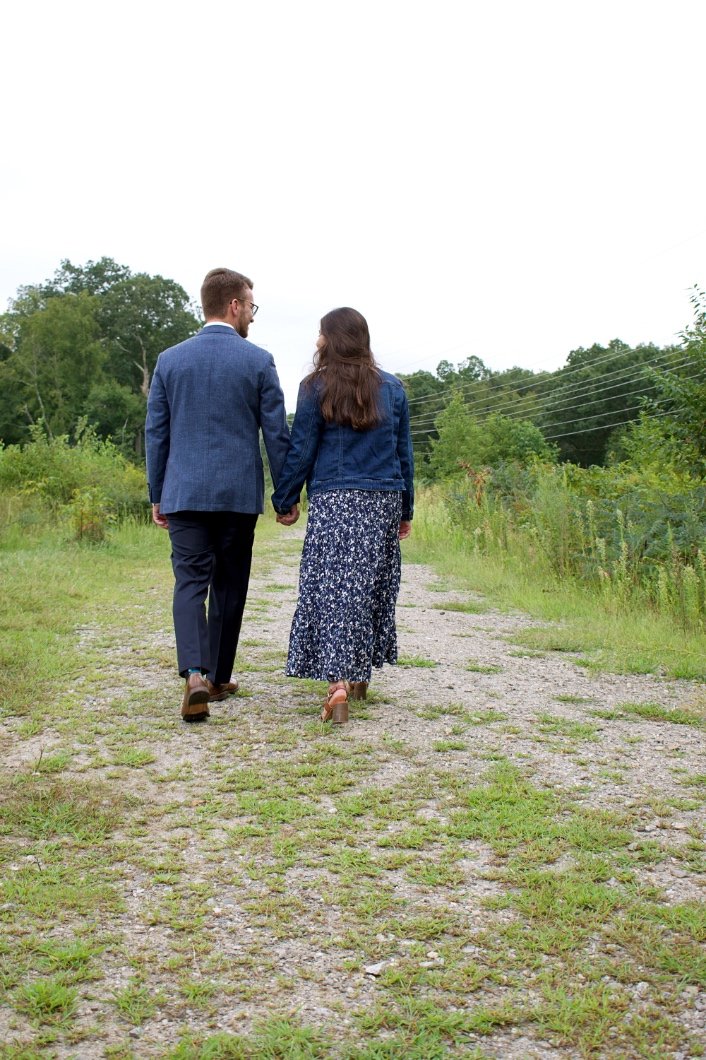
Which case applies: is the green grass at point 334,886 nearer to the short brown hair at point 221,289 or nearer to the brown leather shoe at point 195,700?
the brown leather shoe at point 195,700

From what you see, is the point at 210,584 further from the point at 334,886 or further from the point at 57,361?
the point at 57,361

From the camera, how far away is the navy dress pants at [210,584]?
16.6 ft

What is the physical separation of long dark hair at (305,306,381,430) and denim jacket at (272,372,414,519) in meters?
0.06

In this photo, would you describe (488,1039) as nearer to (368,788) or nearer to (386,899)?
(386,899)

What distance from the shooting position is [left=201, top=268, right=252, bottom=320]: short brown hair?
5.30 m

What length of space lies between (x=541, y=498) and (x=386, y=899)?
339 inches

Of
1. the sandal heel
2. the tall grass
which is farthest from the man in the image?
the tall grass

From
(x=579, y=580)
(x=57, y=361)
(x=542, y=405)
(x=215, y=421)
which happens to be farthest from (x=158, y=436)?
(x=542, y=405)

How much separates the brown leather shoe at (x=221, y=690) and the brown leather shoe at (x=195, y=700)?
45cm

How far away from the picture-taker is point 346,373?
5.05m

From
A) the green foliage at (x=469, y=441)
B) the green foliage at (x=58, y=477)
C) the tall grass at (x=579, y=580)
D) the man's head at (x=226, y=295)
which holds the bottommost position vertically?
the tall grass at (x=579, y=580)

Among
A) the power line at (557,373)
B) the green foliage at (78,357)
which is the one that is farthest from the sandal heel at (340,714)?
the power line at (557,373)

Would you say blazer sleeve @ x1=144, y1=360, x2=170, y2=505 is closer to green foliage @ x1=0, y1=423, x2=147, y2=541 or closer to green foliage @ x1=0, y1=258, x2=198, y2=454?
green foliage @ x1=0, y1=423, x2=147, y2=541

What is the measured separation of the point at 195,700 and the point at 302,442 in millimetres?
1385
